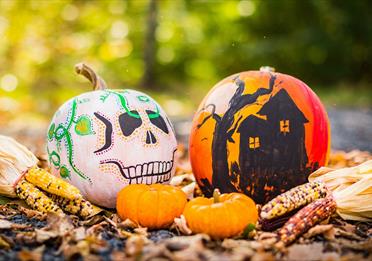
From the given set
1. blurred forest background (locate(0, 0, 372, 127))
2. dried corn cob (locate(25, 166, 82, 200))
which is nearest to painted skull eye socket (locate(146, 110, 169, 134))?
dried corn cob (locate(25, 166, 82, 200))

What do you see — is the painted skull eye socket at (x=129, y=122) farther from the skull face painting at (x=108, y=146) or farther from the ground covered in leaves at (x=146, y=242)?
the ground covered in leaves at (x=146, y=242)

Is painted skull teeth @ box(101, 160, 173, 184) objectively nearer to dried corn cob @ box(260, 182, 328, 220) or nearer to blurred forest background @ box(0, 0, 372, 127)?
dried corn cob @ box(260, 182, 328, 220)

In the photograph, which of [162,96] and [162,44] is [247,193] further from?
[162,44]

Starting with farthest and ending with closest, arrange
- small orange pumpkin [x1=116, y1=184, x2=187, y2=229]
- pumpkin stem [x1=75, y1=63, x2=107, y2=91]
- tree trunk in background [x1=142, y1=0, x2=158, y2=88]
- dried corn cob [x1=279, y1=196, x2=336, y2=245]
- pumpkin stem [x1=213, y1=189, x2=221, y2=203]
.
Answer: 1. tree trunk in background [x1=142, y1=0, x2=158, y2=88]
2. pumpkin stem [x1=75, y1=63, x2=107, y2=91]
3. small orange pumpkin [x1=116, y1=184, x2=187, y2=229]
4. pumpkin stem [x1=213, y1=189, x2=221, y2=203]
5. dried corn cob [x1=279, y1=196, x2=336, y2=245]

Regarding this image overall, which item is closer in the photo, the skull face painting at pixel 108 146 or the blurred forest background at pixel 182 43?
the skull face painting at pixel 108 146

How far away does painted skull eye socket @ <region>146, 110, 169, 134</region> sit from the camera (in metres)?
3.56

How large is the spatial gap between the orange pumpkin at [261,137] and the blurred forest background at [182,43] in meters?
8.31

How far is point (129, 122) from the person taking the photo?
3.46m

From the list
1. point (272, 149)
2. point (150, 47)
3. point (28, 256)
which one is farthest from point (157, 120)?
point (150, 47)

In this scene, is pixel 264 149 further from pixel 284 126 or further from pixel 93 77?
pixel 93 77

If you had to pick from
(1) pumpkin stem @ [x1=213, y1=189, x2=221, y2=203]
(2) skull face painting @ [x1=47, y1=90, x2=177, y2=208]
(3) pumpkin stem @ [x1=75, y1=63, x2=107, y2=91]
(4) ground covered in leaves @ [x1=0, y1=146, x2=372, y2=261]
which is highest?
(3) pumpkin stem @ [x1=75, y1=63, x2=107, y2=91]

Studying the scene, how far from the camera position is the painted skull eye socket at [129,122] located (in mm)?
3428

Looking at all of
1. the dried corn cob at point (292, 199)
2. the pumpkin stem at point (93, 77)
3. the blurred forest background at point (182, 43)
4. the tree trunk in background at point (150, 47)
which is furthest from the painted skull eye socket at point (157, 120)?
the tree trunk in background at point (150, 47)

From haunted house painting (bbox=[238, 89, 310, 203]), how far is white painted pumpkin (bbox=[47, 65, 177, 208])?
512 millimetres
